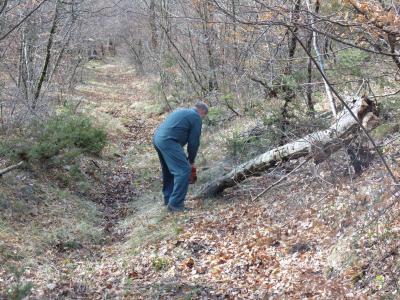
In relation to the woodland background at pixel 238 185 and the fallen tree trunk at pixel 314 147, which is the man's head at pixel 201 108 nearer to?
the fallen tree trunk at pixel 314 147

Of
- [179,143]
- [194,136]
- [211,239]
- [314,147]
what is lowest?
[211,239]

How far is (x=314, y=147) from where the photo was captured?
25.1 feet

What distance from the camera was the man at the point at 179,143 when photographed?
8.74 metres

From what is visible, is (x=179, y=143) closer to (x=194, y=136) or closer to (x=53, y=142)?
(x=194, y=136)

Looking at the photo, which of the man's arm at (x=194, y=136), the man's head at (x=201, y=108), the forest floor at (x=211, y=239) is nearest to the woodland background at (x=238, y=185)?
the forest floor at (x=211, y=239)

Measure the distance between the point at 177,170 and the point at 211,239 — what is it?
186cm

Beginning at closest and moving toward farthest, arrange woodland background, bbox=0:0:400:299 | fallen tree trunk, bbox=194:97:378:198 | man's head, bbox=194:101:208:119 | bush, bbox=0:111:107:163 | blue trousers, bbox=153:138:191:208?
1. woodland background, bbox=0:0:400:299
2. fallen tree trunk, bbox=194:97:378:198
3. blue trousers, bbox=153:138:191:208
4. man's head, bbox=194:101:208:119
5. bush, bbox=0:111:107:163

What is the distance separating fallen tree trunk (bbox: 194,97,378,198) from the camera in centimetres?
718

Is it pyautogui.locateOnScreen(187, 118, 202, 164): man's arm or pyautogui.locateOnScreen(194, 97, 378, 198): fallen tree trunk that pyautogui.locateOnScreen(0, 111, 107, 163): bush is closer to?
pyautogui.locateOnScreen(187, 118, 202, 164): man's arm

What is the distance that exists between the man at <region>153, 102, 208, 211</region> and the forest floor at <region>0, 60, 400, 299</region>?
1.29 feet

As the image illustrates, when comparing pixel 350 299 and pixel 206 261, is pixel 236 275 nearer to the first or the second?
pixel 206 261

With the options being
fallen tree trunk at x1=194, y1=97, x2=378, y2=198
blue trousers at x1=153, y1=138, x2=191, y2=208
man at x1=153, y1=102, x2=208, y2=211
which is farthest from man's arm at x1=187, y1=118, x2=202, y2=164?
fallen tree trunk at x1=194, y1=97, x2=378, y2=198

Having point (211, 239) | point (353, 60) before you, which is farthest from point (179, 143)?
point (353, 60)

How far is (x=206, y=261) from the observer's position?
6660 millimetres
